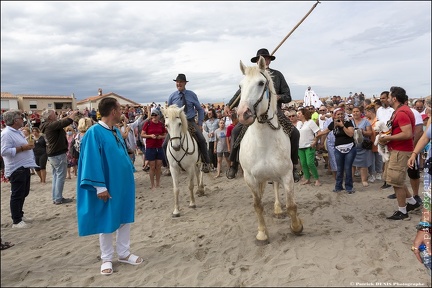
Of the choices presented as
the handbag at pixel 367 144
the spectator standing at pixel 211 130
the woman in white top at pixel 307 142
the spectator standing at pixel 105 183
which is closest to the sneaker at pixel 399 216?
the handbag at pixel 367 144

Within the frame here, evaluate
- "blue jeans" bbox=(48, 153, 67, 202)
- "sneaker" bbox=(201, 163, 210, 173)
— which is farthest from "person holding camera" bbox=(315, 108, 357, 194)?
"blue jeans" bbox=(48, 153, 67, 202)

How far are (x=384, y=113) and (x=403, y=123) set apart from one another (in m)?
3.29

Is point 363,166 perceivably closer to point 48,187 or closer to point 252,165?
point 252,165

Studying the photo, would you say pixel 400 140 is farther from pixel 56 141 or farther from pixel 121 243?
pixel 56 141

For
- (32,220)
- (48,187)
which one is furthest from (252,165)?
(48,187)

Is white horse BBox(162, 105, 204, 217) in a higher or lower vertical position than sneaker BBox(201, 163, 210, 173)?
higher

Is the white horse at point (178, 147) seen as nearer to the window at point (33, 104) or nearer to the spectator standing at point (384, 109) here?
the spectator standing at point (384, 109)

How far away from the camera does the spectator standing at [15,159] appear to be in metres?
5.17

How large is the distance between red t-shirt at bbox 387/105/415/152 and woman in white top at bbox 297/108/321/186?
254cm

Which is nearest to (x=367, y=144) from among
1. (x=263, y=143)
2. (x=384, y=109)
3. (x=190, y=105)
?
(x=384, y=109)

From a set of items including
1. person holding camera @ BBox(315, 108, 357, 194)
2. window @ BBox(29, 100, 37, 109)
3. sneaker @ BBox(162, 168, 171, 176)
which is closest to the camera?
person holding camera @ BBox(315, 108, 357, 194)

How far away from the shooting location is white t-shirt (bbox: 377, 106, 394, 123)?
7364 millimetres

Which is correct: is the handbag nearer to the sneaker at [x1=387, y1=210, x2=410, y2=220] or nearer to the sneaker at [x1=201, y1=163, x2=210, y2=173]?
the sneaker at [x1=387, y1=210, x2=410, y2=220]

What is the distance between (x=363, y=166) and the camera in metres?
7.32
